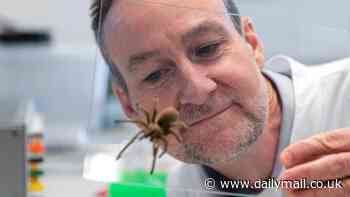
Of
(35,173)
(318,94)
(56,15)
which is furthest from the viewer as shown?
(56,15)

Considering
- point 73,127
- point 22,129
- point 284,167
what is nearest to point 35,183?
point 22,129

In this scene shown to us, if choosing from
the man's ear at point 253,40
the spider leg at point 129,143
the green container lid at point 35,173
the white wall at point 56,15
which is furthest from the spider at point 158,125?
the white wall at point 56,15

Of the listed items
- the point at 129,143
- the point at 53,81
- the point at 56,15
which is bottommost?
the point at 53,81

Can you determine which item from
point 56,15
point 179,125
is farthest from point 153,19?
point 56,15

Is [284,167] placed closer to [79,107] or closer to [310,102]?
[310,102]

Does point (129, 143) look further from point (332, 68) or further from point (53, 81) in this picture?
point (53, 81)

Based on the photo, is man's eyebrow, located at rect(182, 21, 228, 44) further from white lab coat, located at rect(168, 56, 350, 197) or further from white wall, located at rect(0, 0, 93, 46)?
white wall, located at rect(0, 0, 93, 46)

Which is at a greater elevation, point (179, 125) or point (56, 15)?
point (179, 125)

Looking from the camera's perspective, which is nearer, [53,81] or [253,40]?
[253,40]
